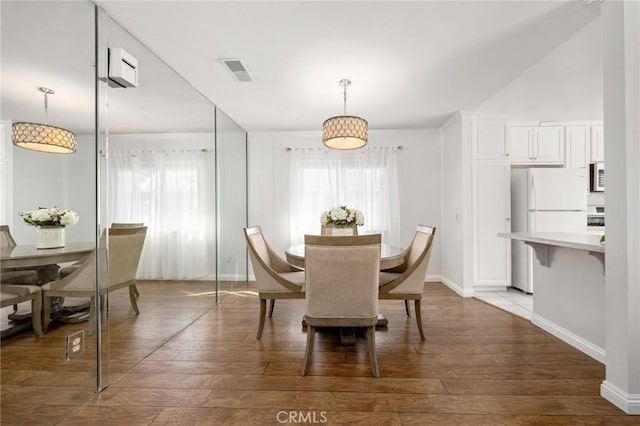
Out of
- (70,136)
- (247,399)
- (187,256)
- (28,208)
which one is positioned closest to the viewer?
(28,208)

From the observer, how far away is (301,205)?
16.0 feet

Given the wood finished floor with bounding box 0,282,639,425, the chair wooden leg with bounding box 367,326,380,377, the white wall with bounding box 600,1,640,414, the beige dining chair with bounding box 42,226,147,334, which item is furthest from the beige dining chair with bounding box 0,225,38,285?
the white wall with bounding box 600,1,640,414

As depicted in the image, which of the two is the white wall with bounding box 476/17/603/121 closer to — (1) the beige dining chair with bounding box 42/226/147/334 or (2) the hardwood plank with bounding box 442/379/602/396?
(2) the hardwood plank with bounding box 442/379/602/396

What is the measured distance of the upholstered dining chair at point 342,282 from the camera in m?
1.97

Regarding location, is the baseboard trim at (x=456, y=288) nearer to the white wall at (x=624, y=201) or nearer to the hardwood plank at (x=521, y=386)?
the hardwood plank at (x=521, y=386)

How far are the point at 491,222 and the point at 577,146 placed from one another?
1.71 meters

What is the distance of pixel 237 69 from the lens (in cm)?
279

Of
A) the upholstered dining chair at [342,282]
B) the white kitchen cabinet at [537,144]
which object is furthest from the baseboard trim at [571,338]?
the white kitchen cabinet at [537,144]

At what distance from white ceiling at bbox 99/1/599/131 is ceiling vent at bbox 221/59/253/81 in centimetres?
6

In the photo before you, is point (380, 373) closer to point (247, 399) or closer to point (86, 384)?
point (247, 399)

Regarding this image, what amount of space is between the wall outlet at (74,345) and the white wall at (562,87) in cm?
375

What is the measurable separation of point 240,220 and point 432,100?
9.67 ft

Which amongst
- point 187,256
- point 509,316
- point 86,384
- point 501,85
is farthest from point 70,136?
point 509,316

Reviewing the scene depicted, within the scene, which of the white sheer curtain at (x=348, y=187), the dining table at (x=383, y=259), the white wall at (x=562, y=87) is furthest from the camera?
the white sheer curtain at (x=348, y=187)
